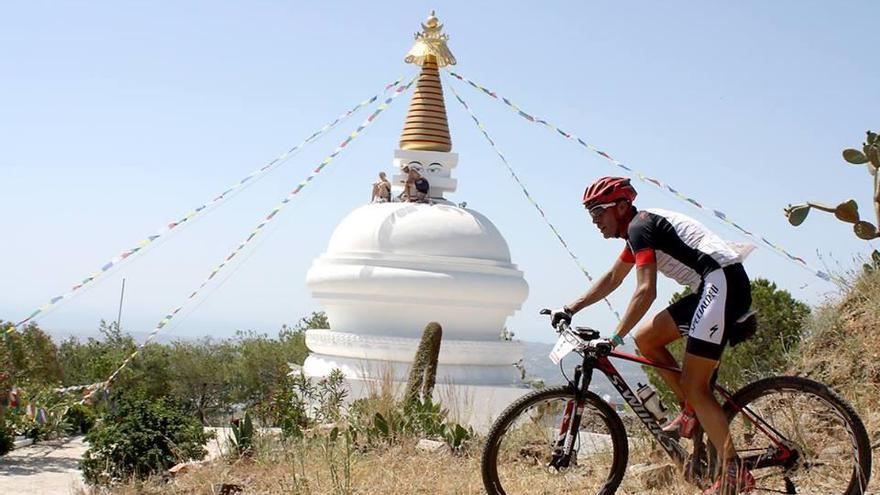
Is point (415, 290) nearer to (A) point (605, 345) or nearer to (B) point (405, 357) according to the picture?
(B) point (405, 357)

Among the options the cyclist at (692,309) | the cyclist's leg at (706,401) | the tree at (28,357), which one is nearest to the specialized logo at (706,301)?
the cyclist at (692,309)

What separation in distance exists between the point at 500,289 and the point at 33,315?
8.21 metres

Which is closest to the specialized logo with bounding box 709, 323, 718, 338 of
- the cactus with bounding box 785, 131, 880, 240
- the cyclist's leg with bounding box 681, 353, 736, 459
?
the cyclist's leg with bounding box 681, 353, 736, 459

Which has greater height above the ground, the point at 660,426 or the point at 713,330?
the point at 713,330

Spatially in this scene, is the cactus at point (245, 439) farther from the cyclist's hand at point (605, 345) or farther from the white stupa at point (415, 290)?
the white stupa at point (415, 290)

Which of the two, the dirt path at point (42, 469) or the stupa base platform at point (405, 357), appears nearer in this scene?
the dirt path at point (42, 469)

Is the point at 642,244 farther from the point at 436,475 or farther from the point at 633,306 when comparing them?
the point at 436,475

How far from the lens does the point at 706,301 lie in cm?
432

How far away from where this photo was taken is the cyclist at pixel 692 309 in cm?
432

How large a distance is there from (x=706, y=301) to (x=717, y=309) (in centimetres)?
6

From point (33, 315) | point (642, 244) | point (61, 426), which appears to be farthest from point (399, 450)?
point (61, 426)

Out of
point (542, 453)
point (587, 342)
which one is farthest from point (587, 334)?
point (542, 453)

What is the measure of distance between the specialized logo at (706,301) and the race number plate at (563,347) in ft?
1.90

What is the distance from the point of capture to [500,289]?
1781cm
